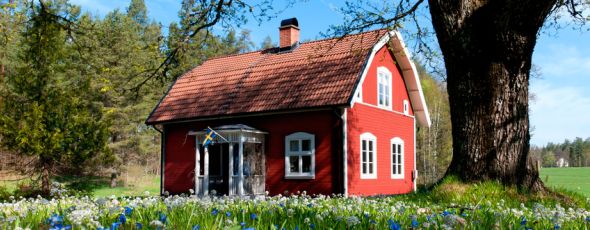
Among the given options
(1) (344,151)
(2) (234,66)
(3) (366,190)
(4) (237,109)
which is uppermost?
(2) (234,66)

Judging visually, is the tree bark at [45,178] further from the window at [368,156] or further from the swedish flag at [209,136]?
the window at [368,156]

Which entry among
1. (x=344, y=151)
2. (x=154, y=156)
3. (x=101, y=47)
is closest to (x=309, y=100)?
(x=344, y=151)

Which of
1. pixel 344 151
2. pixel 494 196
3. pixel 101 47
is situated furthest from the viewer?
pixel 101 47

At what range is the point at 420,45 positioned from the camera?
14.1 metres

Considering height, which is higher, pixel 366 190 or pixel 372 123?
pixel 372 123

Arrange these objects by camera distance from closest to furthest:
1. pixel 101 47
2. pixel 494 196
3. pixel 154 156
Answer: pixel 494 196 < pixel 101 47 < pixel 154 156

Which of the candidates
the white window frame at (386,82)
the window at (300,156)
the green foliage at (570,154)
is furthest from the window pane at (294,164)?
the green foliage at (570,154)

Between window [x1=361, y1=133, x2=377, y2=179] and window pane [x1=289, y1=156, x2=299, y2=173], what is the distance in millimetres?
2426

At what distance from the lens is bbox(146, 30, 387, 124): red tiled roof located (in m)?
19.7

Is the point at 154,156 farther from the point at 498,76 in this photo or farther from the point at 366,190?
the point at 498,76

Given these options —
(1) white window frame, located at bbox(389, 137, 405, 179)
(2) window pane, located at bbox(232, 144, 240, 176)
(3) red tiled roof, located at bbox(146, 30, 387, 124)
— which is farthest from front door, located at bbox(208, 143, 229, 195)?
(1) white window frame, located at bbox(389, 137, 405, 179)

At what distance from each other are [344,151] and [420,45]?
19.8ft

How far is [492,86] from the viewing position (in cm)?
926

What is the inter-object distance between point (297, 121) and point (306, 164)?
1.62m
